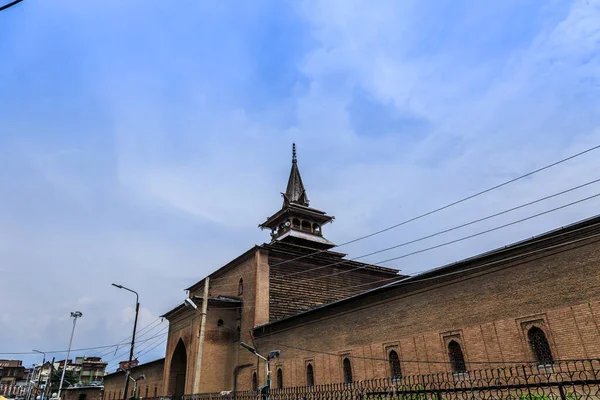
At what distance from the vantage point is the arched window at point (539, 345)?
14.9m

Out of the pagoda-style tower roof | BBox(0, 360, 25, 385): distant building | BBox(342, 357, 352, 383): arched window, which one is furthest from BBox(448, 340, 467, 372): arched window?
BBox(0, 360, 25, 385): distant building

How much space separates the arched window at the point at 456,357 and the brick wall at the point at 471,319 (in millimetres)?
208

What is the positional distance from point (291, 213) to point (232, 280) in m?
9.64

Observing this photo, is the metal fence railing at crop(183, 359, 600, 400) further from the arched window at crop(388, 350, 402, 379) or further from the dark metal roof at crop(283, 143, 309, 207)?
the dark metal roof at crop(283, 143, 309, 207)

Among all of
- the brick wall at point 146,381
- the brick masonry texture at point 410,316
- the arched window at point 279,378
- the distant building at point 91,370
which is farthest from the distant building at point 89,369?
the arched window at point 279,378

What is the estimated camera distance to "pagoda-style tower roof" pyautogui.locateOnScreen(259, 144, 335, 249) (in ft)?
128

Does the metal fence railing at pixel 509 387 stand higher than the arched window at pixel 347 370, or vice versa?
the arched window at pixel 347 370

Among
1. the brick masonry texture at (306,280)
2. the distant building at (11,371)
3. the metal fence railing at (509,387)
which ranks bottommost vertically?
the metal fence railing at (509,387)

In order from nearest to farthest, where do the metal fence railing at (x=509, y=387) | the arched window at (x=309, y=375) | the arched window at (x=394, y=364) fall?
the metal fence railing at (x=509, y=387), the arched window at (x=394, y=364), the arched window at (x=309, y=375)

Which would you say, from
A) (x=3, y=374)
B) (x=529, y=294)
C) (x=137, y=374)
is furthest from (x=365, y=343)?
(x=3, y=374)

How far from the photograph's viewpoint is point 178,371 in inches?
1395

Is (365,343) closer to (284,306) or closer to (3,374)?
(284,306)

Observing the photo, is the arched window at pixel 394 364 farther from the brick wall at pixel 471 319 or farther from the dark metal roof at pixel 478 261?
the dark metal roof at pixel 478 261

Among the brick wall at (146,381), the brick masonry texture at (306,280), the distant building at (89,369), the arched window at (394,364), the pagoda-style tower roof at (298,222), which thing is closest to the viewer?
the arched window at (394,364)
